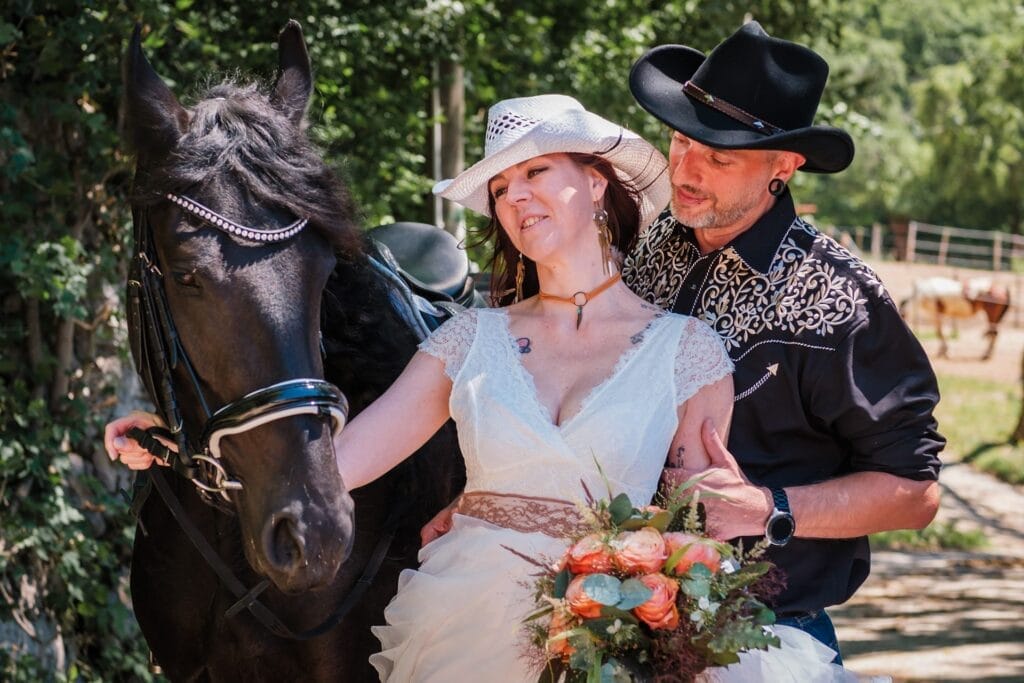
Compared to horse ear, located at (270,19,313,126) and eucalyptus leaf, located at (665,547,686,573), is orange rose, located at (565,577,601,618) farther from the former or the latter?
horse ear, located at (270,19,313,126)

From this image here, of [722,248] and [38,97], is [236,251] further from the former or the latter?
[38,97]

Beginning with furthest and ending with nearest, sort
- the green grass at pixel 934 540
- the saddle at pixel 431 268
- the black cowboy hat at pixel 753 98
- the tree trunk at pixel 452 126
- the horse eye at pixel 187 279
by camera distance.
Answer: the green grass at pixel 934 540, the tree trunk at pixel 452 126, the saddle at pixel 431 268, the black cowboy hat at pixel 753 98, the horse eye at pixel 187 279

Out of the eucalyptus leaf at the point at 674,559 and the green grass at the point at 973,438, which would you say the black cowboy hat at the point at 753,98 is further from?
the green grass at the point at 973,438

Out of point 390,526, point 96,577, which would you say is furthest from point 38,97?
point 390,526

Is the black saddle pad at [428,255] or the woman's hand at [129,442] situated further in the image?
the black saddle pad at [428,255]

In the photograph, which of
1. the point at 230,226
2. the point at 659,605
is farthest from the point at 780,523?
A: the point at 230,226

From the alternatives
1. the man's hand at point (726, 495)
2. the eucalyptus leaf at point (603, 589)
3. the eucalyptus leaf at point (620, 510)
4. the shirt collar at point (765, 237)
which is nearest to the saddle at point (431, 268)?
the shirt collar at point (765, 237)

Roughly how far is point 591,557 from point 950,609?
21.7ft

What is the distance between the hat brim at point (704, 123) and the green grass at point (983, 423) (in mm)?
11294

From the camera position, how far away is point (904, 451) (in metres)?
2.91

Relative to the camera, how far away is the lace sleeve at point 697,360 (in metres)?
2.82

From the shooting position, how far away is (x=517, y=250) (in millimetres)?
3158

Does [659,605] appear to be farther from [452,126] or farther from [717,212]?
[452,126]

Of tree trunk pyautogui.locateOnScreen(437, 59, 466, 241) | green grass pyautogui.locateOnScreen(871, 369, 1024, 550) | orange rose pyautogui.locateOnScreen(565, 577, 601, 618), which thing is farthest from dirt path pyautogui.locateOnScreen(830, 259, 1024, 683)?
orange rose pyautogui.locateOnScreen(565, 577, 601, 618)
